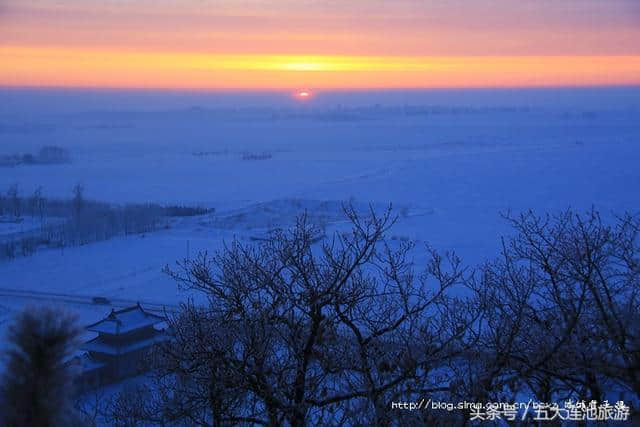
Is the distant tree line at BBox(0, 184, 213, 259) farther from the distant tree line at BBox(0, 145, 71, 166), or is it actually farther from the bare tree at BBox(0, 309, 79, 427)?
the bare tree at BBox(0, 309, 79, 427)

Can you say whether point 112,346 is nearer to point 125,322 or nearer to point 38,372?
point 125,322

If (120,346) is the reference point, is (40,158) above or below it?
above

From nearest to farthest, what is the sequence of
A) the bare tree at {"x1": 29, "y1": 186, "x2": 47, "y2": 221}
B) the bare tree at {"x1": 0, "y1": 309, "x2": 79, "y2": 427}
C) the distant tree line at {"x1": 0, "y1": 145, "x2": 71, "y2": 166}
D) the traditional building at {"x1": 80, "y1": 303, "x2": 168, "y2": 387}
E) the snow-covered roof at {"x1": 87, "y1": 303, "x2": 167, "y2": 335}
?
the bare tree at {"x1": 0, "y1": 309, "x2": 79, "y2": 427} < the traditional building at {"x1": 80, "y1": 303, "x2": 168, "y2": 387} < the snow-covered roof at {"x1": 87, "y1": 303, "x2": 167, "y2": 335} < the bare tree at {"x1": 29, "y1": 186, "x2": 47, "y2": 221} < the distant tree line at {"x1": 0, "y1": 145, "x2": 71, "y2": 166}

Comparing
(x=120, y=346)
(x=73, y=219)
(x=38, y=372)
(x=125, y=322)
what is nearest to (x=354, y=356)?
(x=38, y=372)

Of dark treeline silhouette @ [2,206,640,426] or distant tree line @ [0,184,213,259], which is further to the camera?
distant tree line @ [0,184,213,259]

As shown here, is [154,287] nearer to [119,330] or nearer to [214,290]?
[119,330]

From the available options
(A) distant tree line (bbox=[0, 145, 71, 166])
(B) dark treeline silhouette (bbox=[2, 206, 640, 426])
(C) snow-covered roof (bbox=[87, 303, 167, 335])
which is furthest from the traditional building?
(A) distant tree line (bbox=[0, 145, 71, 166])

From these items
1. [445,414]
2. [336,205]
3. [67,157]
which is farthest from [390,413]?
[67,157]

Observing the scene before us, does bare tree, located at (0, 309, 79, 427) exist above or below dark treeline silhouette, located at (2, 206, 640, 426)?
above
